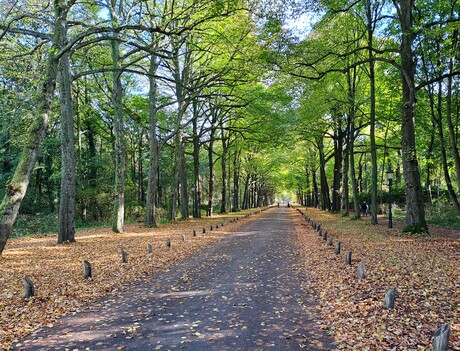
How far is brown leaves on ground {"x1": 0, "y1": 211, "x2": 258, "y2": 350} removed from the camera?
19.0 feet

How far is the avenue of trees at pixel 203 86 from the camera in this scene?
1166 cm

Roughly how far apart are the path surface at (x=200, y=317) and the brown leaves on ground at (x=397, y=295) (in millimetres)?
470

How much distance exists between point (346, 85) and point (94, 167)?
22766mm

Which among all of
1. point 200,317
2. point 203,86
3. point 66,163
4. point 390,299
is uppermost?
point 203,86

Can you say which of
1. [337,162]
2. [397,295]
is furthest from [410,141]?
[337,162]

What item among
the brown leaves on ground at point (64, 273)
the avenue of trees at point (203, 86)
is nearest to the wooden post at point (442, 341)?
the brown leaves on ground at point (64, 273)

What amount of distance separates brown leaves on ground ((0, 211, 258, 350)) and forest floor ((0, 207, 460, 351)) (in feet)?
0.06

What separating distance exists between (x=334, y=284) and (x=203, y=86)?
43.1 ft

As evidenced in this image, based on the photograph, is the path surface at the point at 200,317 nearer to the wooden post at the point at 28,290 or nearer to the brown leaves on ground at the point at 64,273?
the brown leaves on ground at the point at 64,273

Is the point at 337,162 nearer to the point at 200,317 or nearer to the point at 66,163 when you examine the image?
the point at 66,163

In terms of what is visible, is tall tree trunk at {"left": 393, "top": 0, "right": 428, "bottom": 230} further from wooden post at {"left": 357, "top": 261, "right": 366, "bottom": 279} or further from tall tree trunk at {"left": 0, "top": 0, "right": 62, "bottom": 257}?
tall tree trunk at {"left": 0, "top": 0, "right": 62, "bottom": 257}

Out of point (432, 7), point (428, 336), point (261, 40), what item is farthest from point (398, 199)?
point (428, 336)

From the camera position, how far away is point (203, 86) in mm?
17766

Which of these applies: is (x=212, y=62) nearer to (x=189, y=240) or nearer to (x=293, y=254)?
(x=189, y=240)
